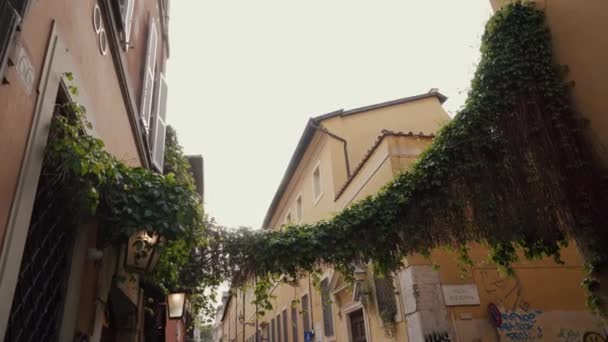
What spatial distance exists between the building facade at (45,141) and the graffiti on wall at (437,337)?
4587mm

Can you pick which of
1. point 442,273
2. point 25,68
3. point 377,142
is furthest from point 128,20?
point 442,273

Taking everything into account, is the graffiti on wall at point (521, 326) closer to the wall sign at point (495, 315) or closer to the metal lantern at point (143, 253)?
the wall sign at point (495, 315)

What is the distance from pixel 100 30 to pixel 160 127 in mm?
2957

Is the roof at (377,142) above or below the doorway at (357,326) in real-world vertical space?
above

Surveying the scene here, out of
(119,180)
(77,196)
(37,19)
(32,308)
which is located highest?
(37,19)

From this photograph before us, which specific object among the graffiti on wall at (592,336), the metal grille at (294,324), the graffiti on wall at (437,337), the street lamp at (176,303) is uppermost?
the metal grille at (294,324)

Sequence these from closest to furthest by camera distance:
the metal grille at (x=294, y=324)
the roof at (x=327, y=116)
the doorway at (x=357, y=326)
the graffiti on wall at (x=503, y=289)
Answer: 1. the graffiti on wall at (x=503, y=289)
2. the doorway at (x=357, y=326)
3. the roof at (x=327, y=116)
4. the metal grille at (x=294, y=324)

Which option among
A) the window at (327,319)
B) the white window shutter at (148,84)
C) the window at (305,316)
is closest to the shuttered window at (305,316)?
the window at (305,316)

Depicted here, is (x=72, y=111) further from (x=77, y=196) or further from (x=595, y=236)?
(x=595, y=236)

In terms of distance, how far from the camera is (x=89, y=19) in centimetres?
321

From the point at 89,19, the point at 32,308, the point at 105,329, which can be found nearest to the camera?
the point at 32,308

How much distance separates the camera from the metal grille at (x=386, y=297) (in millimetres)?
7695

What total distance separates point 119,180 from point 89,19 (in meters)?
1.45

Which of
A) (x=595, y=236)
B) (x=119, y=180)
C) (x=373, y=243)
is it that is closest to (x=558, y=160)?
(x=595, y=236)
